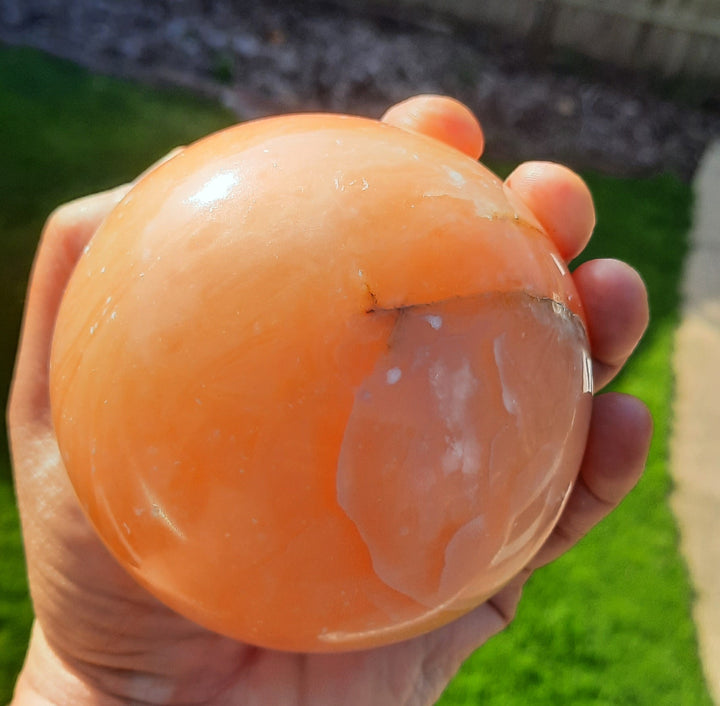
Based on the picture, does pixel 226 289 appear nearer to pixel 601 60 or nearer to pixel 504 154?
pixel 504 154

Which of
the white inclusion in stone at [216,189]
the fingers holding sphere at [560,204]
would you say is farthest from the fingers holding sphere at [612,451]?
the white inclusion in stone at [216,189]

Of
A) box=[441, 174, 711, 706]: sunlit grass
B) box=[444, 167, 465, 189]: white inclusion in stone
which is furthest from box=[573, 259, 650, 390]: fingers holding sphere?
box=[441, 174, 711, 706]: sunlit grass

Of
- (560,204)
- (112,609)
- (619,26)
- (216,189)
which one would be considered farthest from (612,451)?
(619,26)

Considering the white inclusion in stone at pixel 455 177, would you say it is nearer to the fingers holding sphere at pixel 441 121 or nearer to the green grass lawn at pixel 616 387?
the fingers holding sphere at pixel 441 121

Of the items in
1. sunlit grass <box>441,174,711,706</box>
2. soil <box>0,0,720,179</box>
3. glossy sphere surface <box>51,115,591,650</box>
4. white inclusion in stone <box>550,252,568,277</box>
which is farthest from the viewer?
soil <box>0,0,720,179</box>

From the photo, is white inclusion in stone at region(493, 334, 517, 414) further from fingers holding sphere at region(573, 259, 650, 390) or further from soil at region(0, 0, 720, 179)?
soil at region(0, 0, 720, 179)

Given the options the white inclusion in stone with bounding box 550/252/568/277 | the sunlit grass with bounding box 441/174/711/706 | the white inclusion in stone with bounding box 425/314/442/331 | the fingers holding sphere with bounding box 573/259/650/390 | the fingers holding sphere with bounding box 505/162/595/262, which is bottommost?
the sunlit grass with bounding box 441/174/711/706

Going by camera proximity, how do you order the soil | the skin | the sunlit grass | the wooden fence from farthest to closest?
1. the wooden fence
2. the soil
3. the sunlit grass
4. the skin
